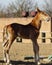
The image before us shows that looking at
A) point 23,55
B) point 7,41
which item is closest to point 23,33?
point 7,41

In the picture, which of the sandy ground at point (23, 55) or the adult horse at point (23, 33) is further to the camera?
the sandy ground at point (23, 55)

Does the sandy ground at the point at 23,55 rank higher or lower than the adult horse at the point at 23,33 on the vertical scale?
lower

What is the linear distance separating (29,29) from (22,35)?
31 centimetres

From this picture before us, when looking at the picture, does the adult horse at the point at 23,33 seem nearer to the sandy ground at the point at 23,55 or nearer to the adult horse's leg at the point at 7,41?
the adult horse's leg at the point at 7,41

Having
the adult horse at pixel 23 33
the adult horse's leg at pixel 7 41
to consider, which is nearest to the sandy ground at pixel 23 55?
the adult horse's leg at pixel 7 41

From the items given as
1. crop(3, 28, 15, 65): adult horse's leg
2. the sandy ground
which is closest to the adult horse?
crop(3, 28, 15, 65): adult horse's leg

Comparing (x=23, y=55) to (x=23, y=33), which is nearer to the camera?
(x=23, y=33)

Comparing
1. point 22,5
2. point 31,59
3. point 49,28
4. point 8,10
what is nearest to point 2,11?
point 8,10

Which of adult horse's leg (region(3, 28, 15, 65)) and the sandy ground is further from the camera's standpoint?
the sandy ground

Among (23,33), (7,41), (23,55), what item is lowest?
(23,55)

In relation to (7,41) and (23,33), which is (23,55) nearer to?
(7,41)

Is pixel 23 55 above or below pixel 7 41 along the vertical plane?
below

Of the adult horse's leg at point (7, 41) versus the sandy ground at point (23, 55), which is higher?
the adult horse's leg at point (7, 41)

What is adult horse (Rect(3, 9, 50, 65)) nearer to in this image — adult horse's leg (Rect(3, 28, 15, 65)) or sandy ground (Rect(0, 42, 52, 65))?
adult horse's leg (Rect(3, 28, 15, 65))
